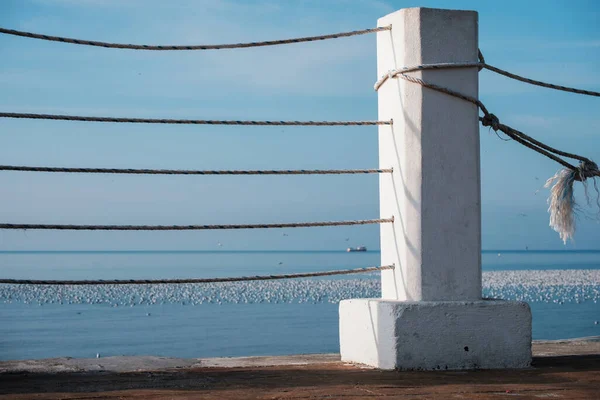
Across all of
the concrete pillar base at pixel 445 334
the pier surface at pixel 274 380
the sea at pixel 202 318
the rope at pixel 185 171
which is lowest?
the sea at pixel 202 318

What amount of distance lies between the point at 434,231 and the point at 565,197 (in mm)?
734

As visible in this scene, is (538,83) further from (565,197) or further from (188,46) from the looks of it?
(188,46)

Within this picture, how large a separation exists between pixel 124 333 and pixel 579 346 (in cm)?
758

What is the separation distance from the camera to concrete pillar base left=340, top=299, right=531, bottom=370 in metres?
2.75

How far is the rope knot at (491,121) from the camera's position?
312cm

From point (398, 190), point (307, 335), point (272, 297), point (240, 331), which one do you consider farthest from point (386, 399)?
point (272, 297)

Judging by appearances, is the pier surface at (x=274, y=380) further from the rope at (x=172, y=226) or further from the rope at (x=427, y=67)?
the rope at (x=427, y=67)

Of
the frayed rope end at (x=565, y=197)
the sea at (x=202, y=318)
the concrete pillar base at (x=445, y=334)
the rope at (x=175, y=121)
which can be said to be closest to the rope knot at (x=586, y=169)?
the frayed rope end at (x=565, y=197)

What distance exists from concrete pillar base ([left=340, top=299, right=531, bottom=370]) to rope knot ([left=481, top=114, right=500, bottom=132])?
72 centimetres

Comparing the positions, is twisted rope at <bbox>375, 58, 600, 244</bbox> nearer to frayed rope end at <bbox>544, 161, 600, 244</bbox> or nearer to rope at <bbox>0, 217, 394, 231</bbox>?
frayed rope end at <bbox>544, 161, 600, 244</bbox>

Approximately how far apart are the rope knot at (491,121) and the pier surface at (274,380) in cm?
94

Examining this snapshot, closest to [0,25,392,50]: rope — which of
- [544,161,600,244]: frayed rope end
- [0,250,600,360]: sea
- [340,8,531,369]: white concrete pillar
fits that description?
[340,8,531,369]: white concrete pillar

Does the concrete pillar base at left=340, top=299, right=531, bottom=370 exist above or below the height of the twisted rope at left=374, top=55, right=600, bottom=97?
below

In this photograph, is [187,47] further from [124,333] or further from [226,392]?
[124,333]
